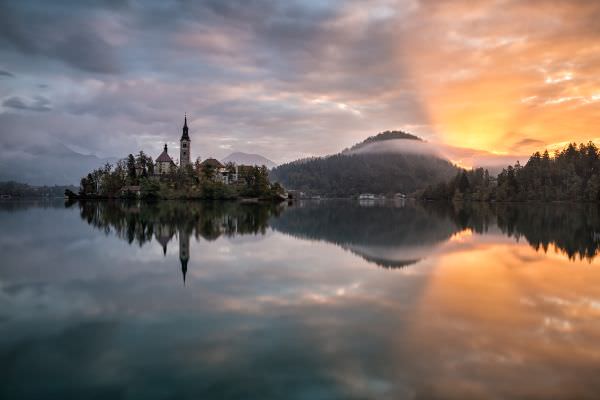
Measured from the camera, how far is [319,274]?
16.2 metres

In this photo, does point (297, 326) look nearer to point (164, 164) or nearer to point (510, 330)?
point (510, 330)

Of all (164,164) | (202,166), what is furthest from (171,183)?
(164,164)

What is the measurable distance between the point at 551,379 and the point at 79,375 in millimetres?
8074

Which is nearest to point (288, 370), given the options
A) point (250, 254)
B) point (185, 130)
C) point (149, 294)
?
point (149, 294)

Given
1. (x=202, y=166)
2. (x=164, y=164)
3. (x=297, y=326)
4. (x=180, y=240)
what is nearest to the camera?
(x=297, y=326)

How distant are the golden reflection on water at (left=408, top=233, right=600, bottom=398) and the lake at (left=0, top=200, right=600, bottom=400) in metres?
0.04

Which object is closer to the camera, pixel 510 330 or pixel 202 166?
pixel 510 330

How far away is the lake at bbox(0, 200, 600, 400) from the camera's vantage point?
22.9ft

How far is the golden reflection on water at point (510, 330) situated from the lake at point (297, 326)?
4 centimetres

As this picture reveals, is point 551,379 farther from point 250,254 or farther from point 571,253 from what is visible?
point 571,253

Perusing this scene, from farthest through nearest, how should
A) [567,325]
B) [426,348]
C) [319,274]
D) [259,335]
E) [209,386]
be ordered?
[319,274] → [567,325] → [259,335] → [426,348] → [209,386]

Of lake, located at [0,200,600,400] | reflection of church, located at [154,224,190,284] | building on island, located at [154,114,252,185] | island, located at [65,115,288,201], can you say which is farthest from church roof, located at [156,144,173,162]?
lake, located at [0,200,600,400]

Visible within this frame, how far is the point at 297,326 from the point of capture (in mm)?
9773

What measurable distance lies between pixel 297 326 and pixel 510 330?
495 centimetres
